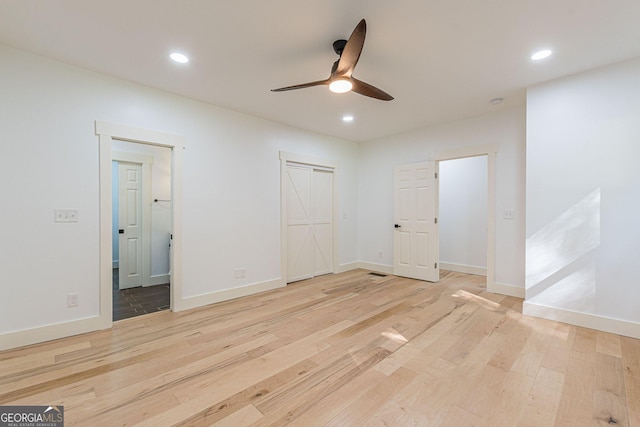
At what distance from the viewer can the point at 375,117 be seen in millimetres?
4383

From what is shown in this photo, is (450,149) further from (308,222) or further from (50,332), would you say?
(50,332)

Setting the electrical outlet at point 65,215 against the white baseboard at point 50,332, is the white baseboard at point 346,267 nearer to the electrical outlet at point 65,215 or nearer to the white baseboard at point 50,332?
the white baseboard at point 50,332

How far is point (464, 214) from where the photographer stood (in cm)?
570

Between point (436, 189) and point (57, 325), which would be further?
point (436, 189)

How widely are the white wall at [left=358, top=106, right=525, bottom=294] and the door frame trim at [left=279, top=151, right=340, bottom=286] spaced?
2.45ft

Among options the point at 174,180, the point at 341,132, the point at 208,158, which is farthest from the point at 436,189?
the point at 174,180

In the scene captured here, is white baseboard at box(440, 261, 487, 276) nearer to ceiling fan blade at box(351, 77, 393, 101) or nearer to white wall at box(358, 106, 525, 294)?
white wall at box(358, 106, 525, 294)

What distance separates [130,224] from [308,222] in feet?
10.0

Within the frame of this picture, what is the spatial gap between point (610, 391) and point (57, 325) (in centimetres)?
468

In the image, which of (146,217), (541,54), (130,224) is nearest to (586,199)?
(541,54)

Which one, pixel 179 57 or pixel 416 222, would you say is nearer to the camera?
pixel 179 57

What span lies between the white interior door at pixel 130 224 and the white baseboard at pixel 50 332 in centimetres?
188

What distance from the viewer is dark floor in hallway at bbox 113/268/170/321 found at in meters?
3.48

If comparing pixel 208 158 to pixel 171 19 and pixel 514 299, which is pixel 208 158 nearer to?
pixel 171 19
